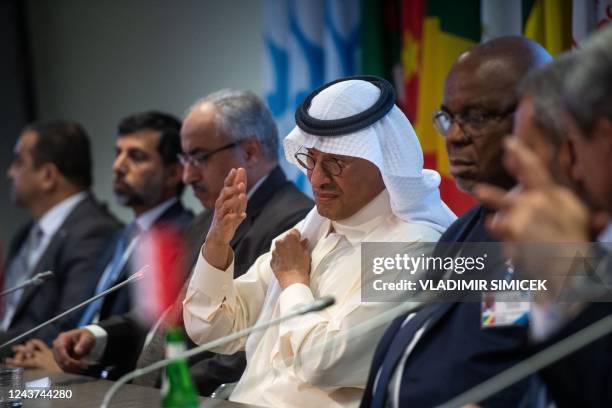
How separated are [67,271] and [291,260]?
220cm

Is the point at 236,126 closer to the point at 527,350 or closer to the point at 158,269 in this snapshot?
the point at 158,269

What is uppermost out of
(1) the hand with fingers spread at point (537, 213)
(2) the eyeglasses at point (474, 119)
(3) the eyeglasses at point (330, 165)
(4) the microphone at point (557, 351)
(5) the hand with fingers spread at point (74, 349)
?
(1) the hand with fingers spread at point (537, 213)

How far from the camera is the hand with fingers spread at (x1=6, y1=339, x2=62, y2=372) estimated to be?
3.67 metres

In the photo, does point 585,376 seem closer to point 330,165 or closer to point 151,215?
point 330,165

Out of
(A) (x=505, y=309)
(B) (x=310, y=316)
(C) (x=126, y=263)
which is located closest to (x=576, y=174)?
(A) (x=505, y=309)

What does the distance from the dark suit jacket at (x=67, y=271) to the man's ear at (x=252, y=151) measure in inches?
48.8

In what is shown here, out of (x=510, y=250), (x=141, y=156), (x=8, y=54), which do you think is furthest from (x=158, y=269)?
(x=8, y=54)

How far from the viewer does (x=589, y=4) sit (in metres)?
3.43

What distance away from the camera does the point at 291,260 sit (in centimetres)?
274

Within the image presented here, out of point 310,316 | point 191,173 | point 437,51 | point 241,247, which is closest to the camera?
point 310,316

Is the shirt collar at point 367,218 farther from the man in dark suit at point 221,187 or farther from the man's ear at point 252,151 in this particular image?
the man's ear at point 252,151

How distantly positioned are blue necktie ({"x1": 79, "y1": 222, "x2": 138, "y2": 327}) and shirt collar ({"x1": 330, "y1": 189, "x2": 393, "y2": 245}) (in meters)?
1.80

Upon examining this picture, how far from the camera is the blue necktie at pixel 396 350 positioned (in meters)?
2.15

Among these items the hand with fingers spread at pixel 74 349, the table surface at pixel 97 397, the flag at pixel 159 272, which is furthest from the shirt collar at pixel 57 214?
the table surface at pixel 97 397
